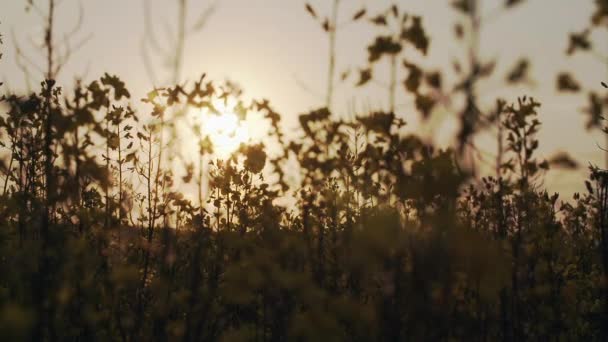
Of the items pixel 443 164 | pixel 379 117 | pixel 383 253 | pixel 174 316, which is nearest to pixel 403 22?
pixel 379 117

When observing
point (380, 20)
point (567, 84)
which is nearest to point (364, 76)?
point (380, 20)

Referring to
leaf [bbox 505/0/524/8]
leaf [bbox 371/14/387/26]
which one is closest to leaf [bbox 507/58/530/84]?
leaf [bbox 505/0/524/8]

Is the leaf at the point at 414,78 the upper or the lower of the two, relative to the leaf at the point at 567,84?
lower

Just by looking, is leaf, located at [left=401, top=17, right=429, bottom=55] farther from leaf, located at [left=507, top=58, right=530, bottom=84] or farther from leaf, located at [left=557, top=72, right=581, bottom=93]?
leaf, located at [left=557, top=72, right=581, bottom=93]

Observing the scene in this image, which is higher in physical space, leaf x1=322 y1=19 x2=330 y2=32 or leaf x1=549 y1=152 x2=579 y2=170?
leaf x1=322 y1=19 x2=330 y2=32

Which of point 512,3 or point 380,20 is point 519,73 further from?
point 380,20

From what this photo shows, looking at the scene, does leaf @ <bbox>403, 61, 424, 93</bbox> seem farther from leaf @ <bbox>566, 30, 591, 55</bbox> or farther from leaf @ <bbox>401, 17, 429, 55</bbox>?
leaf @ <bbox>566, 30, 591, 55</bbox>

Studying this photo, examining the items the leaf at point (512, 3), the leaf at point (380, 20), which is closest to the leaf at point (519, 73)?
the leaf at point (512, 3)

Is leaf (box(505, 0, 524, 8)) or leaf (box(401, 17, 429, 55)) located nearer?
leaf (box(505, 0, 524, 8))

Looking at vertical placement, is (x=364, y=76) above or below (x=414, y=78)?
above

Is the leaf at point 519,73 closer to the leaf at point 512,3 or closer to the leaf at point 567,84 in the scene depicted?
the leaf at point 512,3

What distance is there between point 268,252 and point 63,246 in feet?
4.89

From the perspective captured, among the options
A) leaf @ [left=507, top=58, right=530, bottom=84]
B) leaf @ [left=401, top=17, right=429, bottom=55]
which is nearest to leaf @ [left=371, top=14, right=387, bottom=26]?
leaf @ [left=401, top=17, right=429, bottom=55]

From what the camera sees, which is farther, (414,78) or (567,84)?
(567,84)
